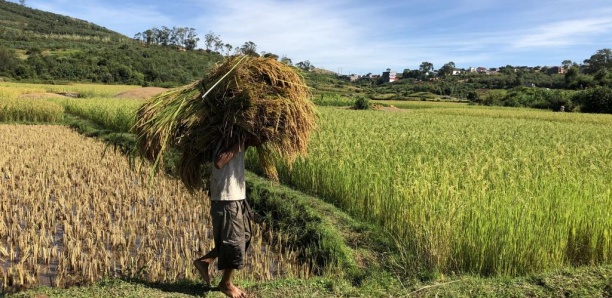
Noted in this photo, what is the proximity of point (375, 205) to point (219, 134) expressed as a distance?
2.89 metres

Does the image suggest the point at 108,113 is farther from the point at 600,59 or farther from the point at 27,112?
the point at 600,59

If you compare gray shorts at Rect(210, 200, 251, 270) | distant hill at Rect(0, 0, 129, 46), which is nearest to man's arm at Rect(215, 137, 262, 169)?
gray shorts at Rect(210, 200, 251, 270)

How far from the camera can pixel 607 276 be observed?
375cm

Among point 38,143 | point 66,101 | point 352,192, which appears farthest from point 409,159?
point 66,101

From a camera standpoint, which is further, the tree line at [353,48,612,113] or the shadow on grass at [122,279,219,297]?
the tree line at [353,48,612,113]

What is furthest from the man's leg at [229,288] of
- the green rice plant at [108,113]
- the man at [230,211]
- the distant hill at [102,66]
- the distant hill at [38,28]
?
the distant hill at [38,28]

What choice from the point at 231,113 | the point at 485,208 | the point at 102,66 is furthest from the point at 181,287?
the point at 102,66

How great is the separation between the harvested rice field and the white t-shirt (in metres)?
1.13

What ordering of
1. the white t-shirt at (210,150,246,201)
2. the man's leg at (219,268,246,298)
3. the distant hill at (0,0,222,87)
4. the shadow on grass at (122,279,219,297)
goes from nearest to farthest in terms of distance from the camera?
the white t-shirt at (210,150,246,201) < the man's leg at (219,268,246,298) < the shadow on grass at (122,279,219,297) < the distant hill at (0,0,222,87)

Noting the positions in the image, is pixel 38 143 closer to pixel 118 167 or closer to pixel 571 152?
pixel 118 167

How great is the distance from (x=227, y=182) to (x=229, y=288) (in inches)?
35.8

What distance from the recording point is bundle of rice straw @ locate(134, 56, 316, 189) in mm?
3488

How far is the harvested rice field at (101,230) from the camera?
14.4ft

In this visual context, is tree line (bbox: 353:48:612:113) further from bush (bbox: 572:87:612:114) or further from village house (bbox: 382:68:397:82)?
village house (bbox: 382:68:397:82)
